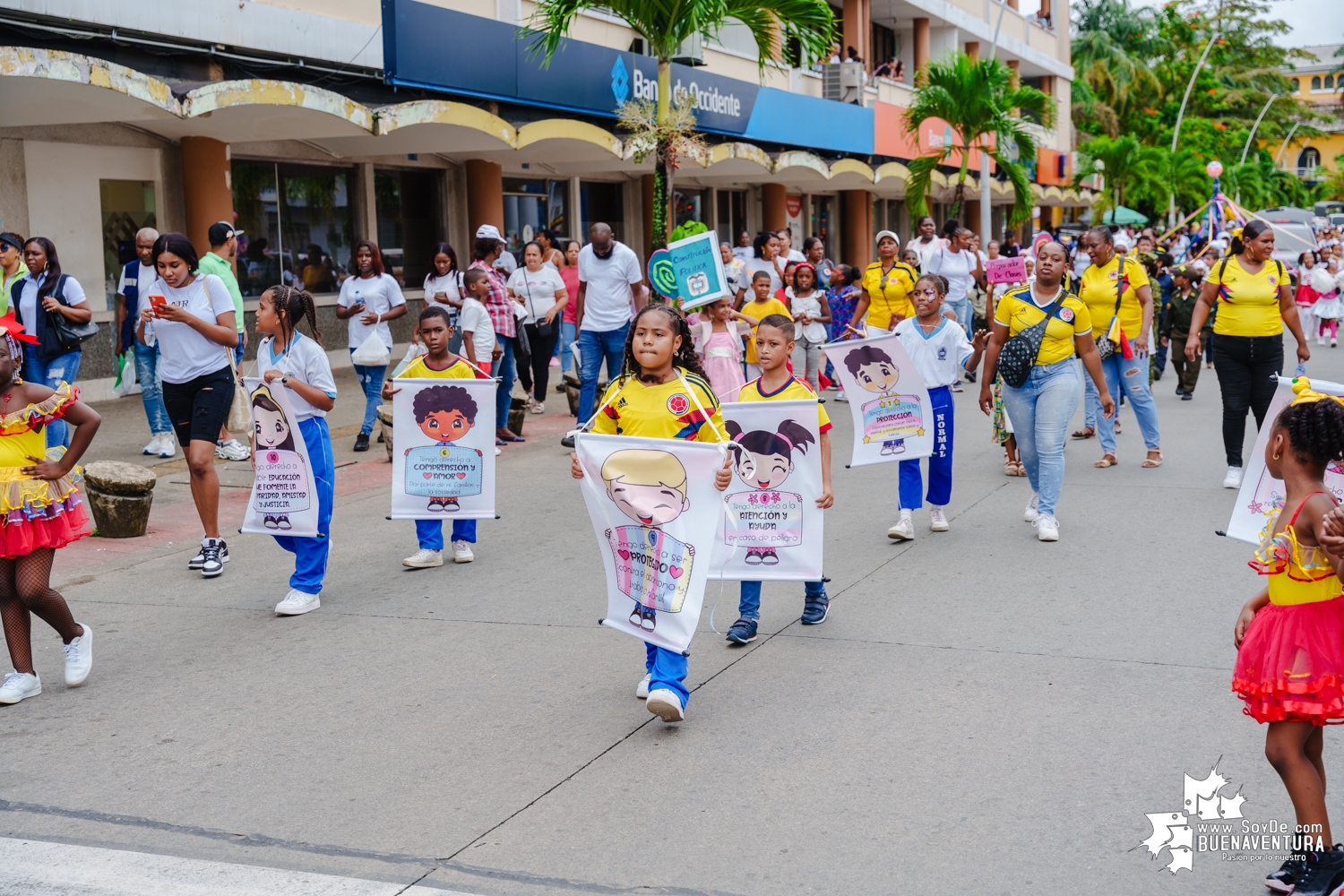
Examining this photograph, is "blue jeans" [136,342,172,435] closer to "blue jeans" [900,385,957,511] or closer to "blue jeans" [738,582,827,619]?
"blue jeans" [900,385,957,511]

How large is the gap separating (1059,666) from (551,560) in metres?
3.24

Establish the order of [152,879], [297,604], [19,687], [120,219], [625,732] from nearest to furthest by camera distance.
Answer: [152,879], [625,732], [19,687], [297,604], [120,219]

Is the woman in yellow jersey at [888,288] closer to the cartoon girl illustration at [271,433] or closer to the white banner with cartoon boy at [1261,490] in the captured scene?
the cartoon girl illustration at [271,433]

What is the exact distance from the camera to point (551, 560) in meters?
7.82

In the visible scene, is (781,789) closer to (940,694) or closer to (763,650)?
(940,694)

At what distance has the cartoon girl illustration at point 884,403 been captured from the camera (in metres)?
8.01

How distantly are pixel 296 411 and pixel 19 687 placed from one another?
Answer: 77.1 inches

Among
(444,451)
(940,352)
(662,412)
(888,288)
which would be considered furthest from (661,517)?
(888,288)

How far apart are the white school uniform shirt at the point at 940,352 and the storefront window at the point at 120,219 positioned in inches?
380

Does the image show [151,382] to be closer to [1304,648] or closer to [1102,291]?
[1102,291]

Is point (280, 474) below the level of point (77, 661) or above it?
above

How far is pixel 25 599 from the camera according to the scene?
5.33 metres

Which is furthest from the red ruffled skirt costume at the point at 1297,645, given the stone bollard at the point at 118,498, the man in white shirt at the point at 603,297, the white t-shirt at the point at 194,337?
the man in white shirt at the point at 603,297

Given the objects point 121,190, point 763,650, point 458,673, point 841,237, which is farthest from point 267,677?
point 841,237
